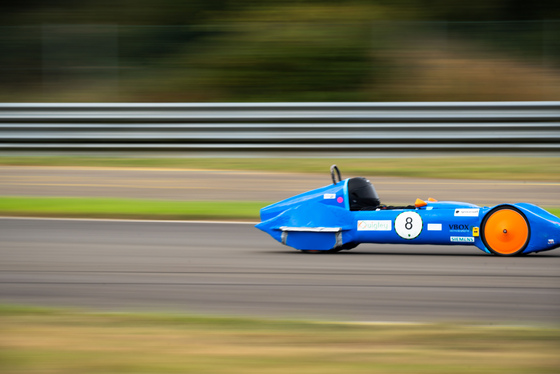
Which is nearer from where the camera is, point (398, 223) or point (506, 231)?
point (506, 231)

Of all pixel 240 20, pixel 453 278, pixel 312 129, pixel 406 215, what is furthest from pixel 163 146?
pixel 453 278

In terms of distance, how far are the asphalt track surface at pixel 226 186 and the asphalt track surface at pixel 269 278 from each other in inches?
117

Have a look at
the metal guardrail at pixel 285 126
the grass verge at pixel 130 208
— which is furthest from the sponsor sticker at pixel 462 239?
the metal guardrail at pixel 285 126

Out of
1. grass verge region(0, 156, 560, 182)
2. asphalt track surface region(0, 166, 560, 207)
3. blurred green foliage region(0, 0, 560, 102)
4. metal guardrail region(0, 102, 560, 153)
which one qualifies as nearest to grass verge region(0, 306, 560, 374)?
asphalt track surface region(0, 166, 560, 207)

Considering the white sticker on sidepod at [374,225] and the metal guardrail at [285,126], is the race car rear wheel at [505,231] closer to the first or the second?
the white sticker on sidepod at [374,225]

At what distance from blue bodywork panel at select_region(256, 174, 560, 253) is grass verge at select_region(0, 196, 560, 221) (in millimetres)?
2316

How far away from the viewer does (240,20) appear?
17.3m

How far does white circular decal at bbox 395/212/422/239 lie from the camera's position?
6.54 m

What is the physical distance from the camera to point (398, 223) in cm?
659

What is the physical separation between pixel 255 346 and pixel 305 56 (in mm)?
12070

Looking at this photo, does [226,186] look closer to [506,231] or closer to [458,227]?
[458,227]

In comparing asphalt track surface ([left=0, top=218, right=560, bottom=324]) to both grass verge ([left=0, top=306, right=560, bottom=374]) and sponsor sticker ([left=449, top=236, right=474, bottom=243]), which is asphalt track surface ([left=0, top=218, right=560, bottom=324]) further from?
grass verge ([left=0, top=306, right=560, bottom=374])

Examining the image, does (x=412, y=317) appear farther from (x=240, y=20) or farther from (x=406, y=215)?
(x=240, y=20)

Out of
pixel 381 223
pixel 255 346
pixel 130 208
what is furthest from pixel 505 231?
pixel 130 208
